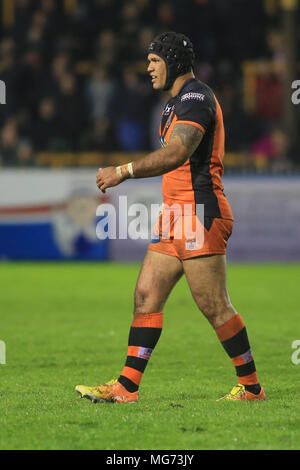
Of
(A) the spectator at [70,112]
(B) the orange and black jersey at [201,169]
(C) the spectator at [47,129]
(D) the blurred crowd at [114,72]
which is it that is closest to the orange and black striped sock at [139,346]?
(B) the orange and black jersey at [201,169]

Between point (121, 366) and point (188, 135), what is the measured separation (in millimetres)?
2422

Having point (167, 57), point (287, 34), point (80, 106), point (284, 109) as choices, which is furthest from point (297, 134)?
point (167, 57)

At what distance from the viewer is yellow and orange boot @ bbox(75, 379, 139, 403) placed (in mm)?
6047

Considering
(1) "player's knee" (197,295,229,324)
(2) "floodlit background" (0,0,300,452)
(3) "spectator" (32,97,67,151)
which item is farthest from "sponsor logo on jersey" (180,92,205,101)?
(3) "spectator" (32,97,67,151)

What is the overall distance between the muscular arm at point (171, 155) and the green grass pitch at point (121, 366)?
135cm

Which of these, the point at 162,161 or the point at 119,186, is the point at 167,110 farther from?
the point at 119,186

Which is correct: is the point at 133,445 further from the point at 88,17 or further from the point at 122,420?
the point at 88,17

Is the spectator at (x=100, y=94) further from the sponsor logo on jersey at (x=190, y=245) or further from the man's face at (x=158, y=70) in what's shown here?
the sponsor logo on jersey at (x=190, y=245)

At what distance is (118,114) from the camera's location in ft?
56.1

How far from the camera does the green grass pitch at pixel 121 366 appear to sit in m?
5.14

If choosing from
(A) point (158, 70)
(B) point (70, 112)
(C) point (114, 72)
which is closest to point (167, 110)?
(A) point (158, 70)

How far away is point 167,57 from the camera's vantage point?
6074mm
